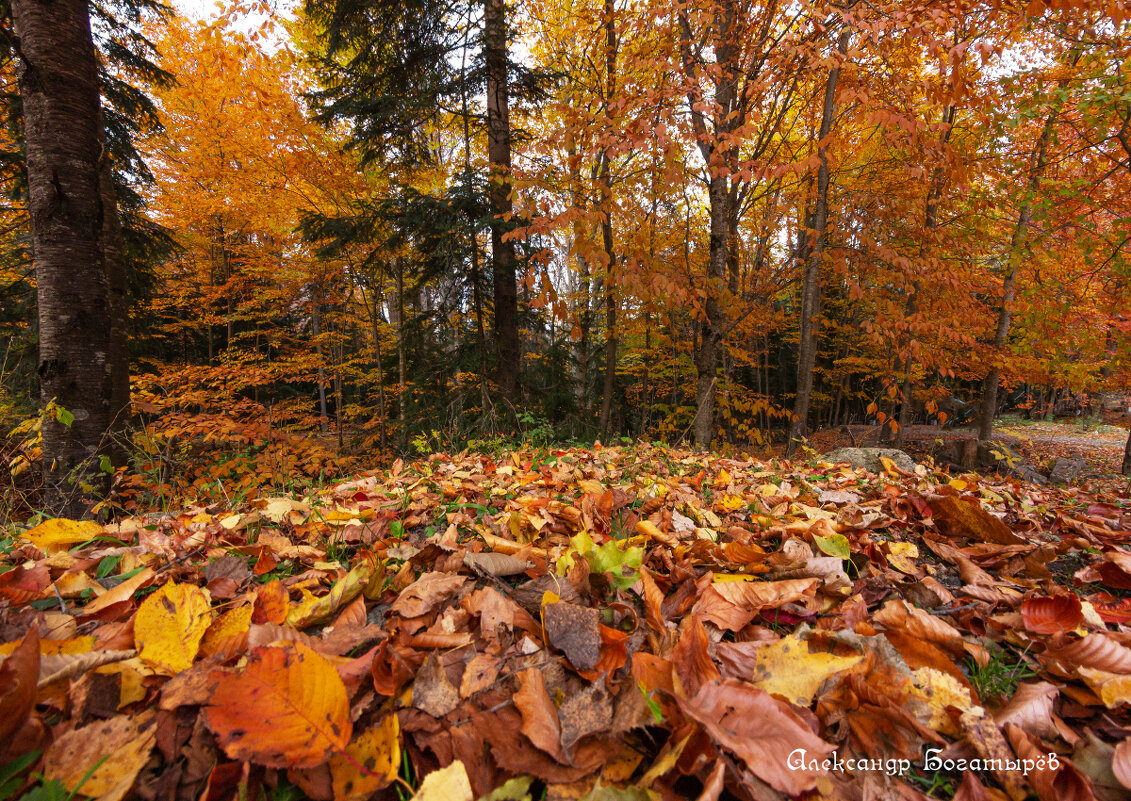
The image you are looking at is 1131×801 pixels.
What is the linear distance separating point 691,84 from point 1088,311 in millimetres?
7980

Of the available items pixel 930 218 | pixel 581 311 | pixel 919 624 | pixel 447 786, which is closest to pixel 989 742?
pixel 919 624

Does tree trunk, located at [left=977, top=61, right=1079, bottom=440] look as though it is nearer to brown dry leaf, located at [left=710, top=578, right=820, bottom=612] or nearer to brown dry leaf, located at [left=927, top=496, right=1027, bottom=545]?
brown dry leaf, located at [left=927, top=496, right=1027, bottom=545]

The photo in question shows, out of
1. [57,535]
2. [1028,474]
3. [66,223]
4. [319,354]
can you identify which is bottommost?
[1028,474]

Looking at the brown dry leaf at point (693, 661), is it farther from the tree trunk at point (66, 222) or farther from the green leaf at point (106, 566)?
the tree trunk at point (66, 222)

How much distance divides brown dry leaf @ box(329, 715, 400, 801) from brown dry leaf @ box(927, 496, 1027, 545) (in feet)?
6.10

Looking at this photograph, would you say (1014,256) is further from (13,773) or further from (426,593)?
(13,773)

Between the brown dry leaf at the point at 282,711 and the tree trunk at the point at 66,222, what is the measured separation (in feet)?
12.1

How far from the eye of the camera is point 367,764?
2.05 ft

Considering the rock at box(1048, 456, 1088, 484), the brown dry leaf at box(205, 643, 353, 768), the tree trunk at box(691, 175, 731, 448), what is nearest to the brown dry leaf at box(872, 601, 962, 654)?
the brown dry leaf at box(205, 643, 353, 768)

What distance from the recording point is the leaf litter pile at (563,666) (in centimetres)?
60

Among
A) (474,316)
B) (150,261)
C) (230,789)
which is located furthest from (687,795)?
(150,261)

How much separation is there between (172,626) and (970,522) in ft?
7.37

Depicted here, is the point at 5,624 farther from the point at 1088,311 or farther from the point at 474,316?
the point at 1088,311

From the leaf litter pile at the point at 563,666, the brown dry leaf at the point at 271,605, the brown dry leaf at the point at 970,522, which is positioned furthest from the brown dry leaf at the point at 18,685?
the brown dry leaf at the point at 970,522
